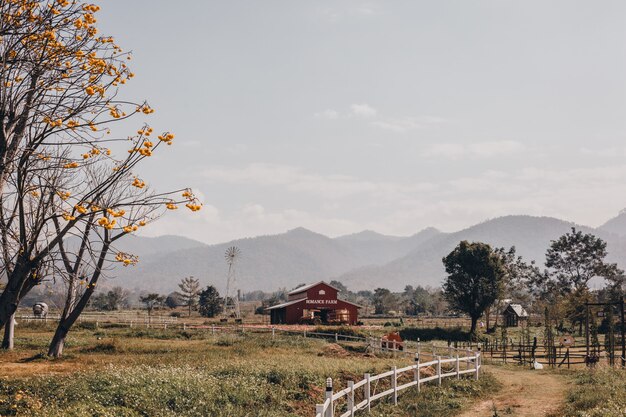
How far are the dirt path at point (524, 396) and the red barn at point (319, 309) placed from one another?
165 feet

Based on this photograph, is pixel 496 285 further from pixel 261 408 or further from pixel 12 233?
pixel 12 233

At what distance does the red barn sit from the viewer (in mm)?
84125

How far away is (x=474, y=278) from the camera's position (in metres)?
81.4

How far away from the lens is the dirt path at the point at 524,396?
2214cm

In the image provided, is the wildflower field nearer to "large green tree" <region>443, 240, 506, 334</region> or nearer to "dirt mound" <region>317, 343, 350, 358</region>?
"dirt mound" <region>317, 343, 350, 358</region>

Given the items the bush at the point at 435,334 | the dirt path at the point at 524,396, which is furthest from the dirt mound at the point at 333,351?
the bush at the point at 435,334

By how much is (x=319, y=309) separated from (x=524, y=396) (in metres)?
60.2

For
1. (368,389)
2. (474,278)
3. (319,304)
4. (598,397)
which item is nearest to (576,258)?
(474,278)

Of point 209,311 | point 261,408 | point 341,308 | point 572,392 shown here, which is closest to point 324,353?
point 572,392

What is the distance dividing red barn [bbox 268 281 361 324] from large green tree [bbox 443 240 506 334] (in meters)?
14.2

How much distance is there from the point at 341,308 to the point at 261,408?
67.4m

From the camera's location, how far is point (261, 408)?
1939 cm

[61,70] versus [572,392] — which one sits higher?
[61,70]

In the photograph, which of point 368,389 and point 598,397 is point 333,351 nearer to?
point 368,389
